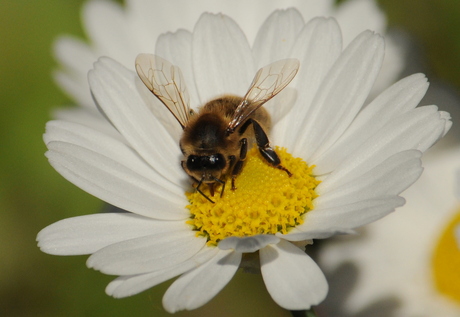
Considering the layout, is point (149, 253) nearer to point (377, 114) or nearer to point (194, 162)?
point (194, 162)

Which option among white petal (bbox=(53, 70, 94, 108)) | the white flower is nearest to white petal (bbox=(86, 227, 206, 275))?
the white flower

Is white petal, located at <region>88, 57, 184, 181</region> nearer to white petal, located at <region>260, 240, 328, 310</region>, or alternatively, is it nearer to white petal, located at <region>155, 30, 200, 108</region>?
white petal, located at <region>155, 30, 200, 108</region>

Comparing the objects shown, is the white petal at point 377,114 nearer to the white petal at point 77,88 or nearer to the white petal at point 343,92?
the white petal at point 343,92

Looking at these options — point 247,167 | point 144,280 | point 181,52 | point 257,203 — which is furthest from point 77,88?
point 144,280

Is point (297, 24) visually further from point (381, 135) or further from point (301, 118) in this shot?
point (381, 135)

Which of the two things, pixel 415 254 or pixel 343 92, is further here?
pixel 415 254

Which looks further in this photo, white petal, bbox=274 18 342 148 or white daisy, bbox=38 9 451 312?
white petal, bbox=274 18 342 148
